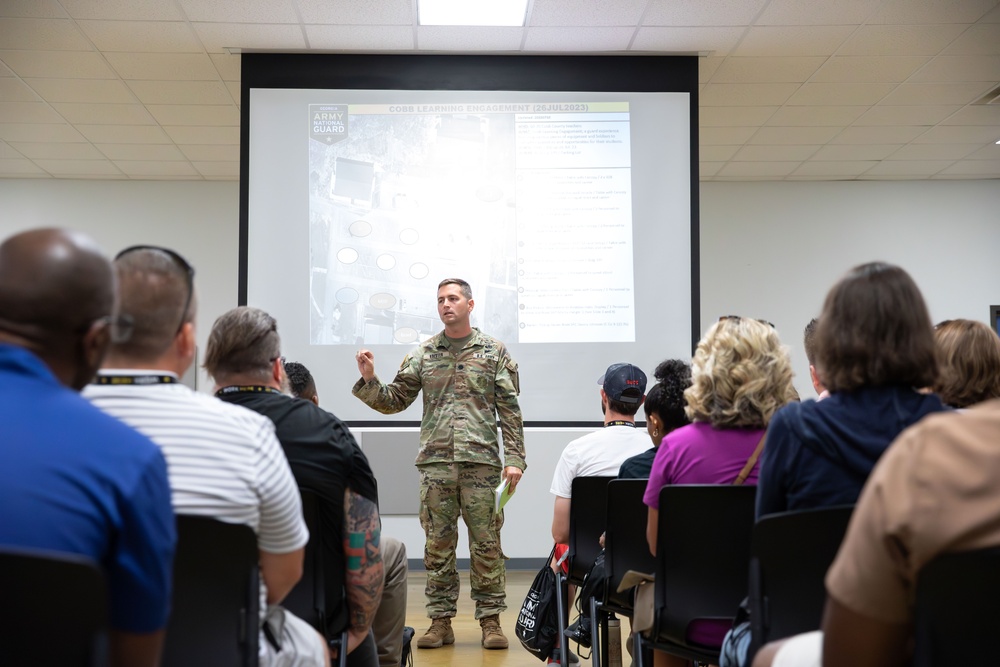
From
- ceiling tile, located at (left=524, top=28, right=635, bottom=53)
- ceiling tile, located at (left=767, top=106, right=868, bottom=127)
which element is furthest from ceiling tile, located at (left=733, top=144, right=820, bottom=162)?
ceiling tile, located at (left=524, top=28, right=635, bottom=53)

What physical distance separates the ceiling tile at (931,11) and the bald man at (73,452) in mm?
4607

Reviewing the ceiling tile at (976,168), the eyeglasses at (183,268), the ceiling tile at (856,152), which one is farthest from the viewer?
the ceiling tile at (976,168)

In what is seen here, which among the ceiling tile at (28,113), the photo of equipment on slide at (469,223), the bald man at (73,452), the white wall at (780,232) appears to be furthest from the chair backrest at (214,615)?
the white wall at (780,232)

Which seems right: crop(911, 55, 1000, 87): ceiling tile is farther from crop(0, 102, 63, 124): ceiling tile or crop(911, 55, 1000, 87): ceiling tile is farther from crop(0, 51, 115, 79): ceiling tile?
crop(0, 102, 63, 124): ceiling tile

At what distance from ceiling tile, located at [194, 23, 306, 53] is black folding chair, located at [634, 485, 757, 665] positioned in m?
3.84

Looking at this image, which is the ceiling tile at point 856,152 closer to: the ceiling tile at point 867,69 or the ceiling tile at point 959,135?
the ceiling tile at point 959,135

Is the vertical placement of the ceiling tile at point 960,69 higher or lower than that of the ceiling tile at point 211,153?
higher

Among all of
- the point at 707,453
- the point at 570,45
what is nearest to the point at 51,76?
the point at 570,45

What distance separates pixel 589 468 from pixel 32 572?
2194mm

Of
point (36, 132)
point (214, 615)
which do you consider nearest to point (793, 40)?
point (214, 615)

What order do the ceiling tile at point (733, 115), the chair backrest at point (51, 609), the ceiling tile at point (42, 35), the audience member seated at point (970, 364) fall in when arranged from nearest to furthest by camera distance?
the chair backrest at point (51, 609), the audience member seated at point (970, 364), the ceiling tile at point (42, 35), the ceiling tile at point (733, 115)

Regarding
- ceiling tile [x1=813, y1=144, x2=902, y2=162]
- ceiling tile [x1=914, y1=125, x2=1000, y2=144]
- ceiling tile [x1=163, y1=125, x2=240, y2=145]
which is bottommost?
ceiling tile [x1=813, y1=144, x2=902, y2=162]

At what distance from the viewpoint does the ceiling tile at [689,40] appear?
482 centimetres

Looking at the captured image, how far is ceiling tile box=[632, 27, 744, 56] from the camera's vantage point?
4.82 meters
